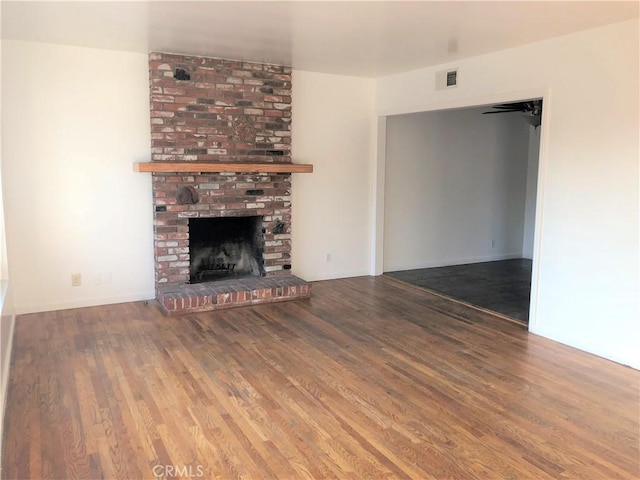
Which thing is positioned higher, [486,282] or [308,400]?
[486,282]

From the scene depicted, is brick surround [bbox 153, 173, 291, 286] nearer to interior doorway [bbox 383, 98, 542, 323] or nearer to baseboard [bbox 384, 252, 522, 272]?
interior doorway [bbox 383, 98, 542, 323]

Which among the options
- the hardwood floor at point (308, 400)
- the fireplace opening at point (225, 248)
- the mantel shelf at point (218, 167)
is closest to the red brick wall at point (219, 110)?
the mantel shelf at point (218, 167)

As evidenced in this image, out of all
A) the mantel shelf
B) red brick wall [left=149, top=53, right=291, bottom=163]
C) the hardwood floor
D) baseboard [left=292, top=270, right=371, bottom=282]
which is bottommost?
the hardwood floor

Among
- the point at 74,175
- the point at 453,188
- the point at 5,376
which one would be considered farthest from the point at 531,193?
the point at 5,376

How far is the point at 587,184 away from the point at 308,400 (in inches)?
102

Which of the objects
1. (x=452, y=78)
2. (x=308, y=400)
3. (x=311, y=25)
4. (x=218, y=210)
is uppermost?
(x=311, y=25)

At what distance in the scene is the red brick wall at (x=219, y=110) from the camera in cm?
495

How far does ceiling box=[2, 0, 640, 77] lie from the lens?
10.9ft

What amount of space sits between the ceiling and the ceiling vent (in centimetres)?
21

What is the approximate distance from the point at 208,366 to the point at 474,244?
484 cm

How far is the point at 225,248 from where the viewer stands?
5.79 m

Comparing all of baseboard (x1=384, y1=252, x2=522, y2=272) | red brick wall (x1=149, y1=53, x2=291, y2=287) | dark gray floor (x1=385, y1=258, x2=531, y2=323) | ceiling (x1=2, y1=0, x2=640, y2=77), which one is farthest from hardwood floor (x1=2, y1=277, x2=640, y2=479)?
ceiling (x1=2, y1=0, x2=640, y2=77)

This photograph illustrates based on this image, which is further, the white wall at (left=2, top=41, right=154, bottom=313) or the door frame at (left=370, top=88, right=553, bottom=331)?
the white wall at (left=2, top=41, right=154, bottom=313)

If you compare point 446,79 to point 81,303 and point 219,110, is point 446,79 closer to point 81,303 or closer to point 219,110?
point 219,110
